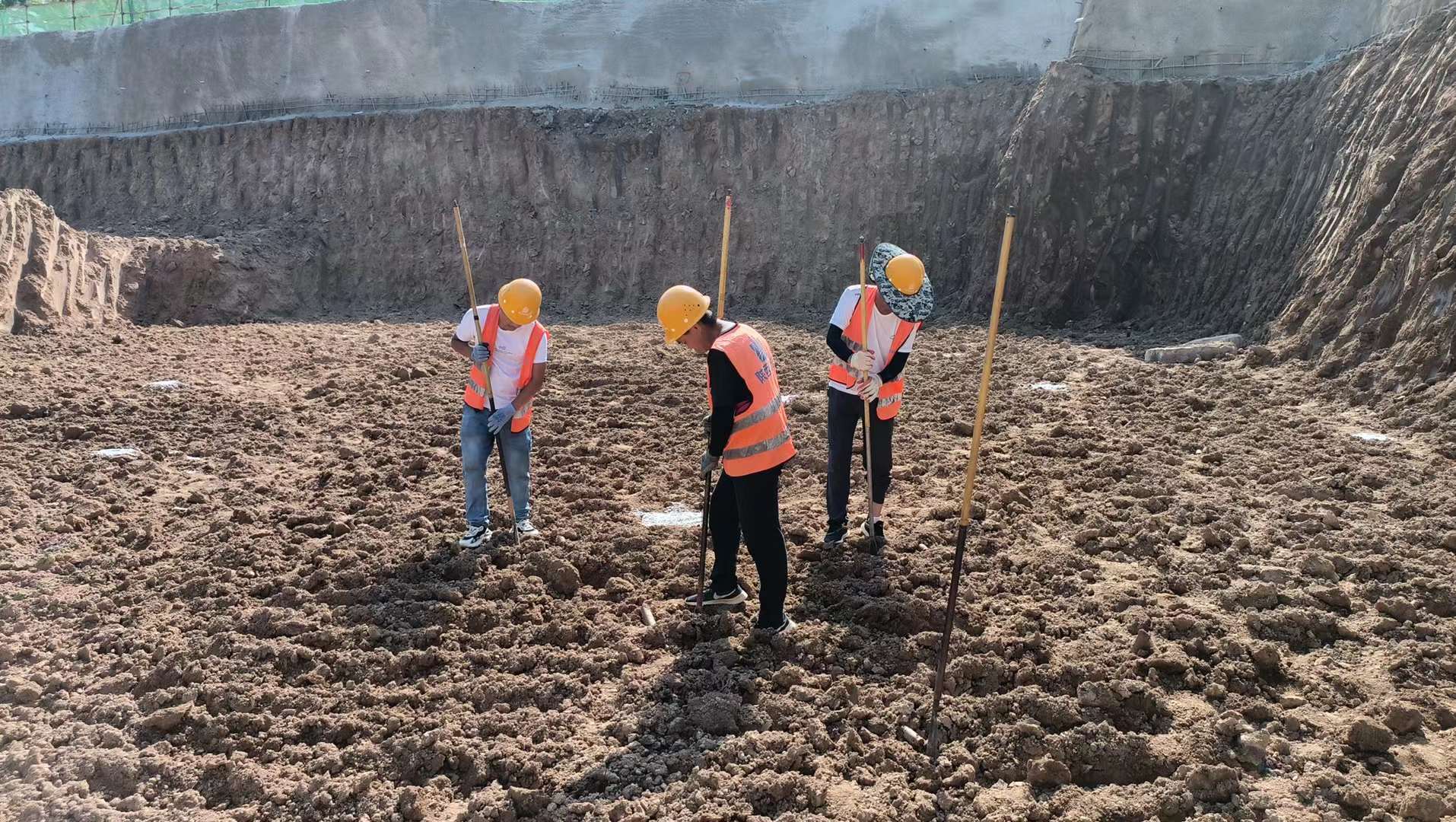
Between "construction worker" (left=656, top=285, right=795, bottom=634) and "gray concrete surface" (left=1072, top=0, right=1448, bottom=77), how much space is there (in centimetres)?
1208

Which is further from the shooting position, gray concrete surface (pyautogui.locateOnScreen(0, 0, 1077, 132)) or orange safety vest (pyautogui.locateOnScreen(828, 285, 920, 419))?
gray concrete surface (pyautogui.locateOnScreen(0, 0, 1077, 132))

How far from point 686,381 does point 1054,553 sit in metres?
5.39

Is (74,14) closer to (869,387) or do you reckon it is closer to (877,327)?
(877,327)

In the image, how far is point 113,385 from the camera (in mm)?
9648

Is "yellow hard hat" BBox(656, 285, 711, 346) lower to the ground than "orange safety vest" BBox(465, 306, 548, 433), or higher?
higher

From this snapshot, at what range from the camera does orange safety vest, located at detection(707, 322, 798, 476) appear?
4340mm

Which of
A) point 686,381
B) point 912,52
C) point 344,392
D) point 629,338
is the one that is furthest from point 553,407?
point 912,52

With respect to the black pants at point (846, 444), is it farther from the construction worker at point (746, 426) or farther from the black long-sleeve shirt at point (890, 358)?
the construction worker at point (746, 426)

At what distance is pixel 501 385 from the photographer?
18.4 ft

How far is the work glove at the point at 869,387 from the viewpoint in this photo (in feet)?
17.2

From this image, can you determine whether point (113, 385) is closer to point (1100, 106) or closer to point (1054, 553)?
point (1054, 553)

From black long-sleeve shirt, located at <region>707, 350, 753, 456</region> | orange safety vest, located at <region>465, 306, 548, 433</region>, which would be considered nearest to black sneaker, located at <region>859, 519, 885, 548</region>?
black long-sleeve shirt, located at <region>707, 350, 753, 456</region>

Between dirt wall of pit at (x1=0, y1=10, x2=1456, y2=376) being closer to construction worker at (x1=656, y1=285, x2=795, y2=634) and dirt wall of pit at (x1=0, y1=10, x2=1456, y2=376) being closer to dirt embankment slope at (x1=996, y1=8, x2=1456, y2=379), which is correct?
dirt embankment slope at (x1=996, y1=8, x2=1456, y2=379)

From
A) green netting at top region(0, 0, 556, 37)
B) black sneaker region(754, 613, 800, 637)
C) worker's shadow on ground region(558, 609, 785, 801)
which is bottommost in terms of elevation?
worker's shadow on ground region(558, 609, 785, 801)
